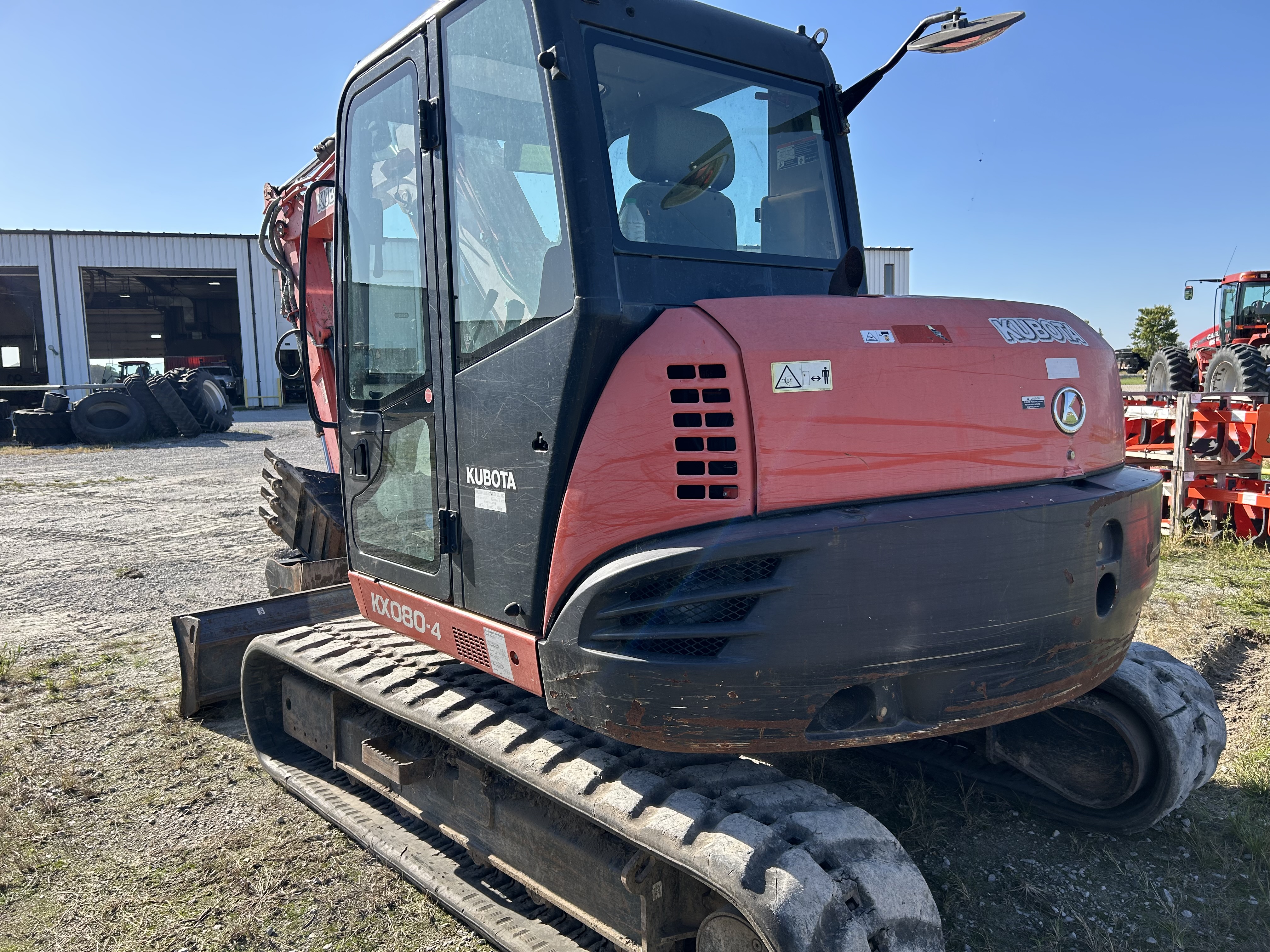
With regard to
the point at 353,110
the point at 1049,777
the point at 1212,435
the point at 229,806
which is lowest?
the point at 229,806

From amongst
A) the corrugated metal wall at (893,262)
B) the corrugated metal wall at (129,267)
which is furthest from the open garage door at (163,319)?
the corrugated metal wall at (893,262)

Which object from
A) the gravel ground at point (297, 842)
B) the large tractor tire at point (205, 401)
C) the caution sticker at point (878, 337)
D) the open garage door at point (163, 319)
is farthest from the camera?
the open garage door at point (163, 319)

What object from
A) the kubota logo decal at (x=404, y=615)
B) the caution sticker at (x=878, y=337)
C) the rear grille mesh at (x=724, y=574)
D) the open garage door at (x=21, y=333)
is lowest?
the kubota logo decal at (x=404, y=615)

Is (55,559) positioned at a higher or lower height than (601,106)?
→ lower

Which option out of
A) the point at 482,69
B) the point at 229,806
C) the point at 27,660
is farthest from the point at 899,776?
the point at 27,660

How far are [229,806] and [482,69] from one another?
3.38 meters

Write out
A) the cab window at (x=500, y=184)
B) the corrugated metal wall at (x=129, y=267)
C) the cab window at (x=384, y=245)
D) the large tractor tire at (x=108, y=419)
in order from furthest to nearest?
the corrugated metal wall at (x=129, y=267) < the large tractor tire at (x=108, y=419) < the cab window at (x=384, y=245) < the cab window at (x=500, y=184)

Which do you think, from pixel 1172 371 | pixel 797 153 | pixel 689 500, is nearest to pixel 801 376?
pixel 689 500

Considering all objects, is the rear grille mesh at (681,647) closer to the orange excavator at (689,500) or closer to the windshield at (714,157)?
the orange excavator at (689,500)

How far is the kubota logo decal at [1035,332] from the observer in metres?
2.83

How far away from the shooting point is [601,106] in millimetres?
2826

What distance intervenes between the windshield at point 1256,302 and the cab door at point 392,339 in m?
20.0

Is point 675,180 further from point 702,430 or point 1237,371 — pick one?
point 1237,371

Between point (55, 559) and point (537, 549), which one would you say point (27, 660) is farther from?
point (537, 549)
